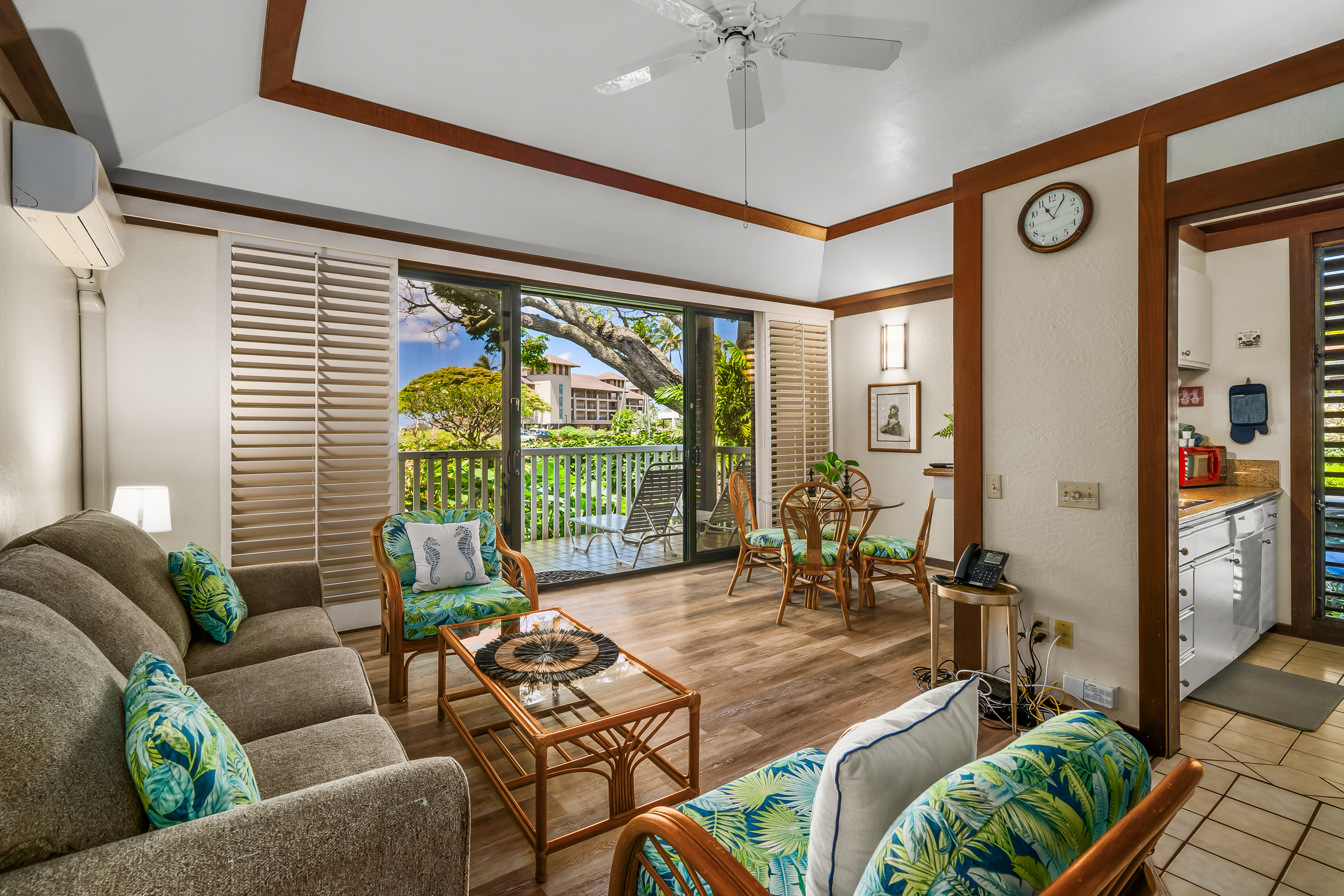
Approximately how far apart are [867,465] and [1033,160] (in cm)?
374

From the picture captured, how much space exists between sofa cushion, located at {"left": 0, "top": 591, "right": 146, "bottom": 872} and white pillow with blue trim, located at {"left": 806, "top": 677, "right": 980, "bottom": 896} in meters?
1.12

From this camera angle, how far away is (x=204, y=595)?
2367 millimetres

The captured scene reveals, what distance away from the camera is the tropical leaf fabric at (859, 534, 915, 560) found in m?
4.14

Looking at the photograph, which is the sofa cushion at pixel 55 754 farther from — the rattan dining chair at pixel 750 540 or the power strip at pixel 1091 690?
the rattan dining chair at pixel 750 540

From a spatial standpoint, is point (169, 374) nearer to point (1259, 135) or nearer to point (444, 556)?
point (444, 556)

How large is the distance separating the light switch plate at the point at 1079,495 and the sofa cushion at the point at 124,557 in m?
3.36

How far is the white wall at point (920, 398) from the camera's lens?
5.39m

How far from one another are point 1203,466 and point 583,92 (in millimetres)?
Answer: 4206

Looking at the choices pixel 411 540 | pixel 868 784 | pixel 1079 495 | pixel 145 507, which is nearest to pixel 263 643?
pixel 411 540

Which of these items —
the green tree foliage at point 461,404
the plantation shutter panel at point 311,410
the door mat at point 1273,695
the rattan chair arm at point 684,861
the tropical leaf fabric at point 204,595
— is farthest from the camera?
the green tree foliage at point 461,404

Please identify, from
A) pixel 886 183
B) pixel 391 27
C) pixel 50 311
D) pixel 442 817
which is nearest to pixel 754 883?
pixel 442 817

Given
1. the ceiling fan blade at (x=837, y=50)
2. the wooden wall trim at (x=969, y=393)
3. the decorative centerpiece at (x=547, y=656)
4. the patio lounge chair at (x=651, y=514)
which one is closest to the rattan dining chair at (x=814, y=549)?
the wooden wall trim at (x=969, y=393)

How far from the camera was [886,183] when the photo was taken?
4234 millimetres

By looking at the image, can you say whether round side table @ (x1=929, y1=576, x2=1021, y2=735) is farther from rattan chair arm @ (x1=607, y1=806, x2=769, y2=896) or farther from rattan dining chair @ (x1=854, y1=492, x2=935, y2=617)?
rattan chair arm @ (x1=607, y1=806, x2=769, y2=896)
